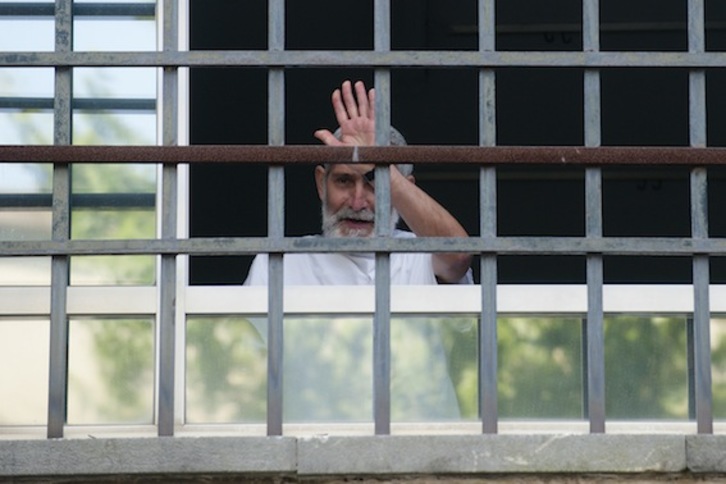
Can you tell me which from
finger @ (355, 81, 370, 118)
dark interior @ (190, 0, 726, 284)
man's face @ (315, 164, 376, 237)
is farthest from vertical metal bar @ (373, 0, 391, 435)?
dark interior @ (190, 0, 726, 284)

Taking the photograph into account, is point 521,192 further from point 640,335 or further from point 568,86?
point 640,335

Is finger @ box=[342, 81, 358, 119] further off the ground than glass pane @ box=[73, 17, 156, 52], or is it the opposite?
glass pane @ box=[73, 17, 156, 52]

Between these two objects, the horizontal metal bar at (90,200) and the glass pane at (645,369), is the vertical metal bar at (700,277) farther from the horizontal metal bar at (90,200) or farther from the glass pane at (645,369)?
the horizontal metal bar at (90,200)

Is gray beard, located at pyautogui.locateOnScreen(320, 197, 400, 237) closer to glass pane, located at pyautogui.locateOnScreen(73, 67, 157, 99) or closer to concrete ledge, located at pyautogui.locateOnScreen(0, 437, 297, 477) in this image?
glass pane, located at pyautogui.locateOnScreen(73, 67, 157, 99)

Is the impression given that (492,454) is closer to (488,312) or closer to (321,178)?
(488,312)

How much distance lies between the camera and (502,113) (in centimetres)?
920

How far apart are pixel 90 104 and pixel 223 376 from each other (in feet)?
2.81

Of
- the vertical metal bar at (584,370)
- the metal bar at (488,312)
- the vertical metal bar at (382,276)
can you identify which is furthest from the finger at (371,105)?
the vertical metal bar at (584,370)

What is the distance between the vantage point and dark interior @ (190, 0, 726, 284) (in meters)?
8.48

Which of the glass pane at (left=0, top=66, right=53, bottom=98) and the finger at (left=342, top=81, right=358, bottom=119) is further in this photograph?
the finger at (left=342, top=81, right=358, bottom=119)

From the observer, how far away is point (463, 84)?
8.97 meters

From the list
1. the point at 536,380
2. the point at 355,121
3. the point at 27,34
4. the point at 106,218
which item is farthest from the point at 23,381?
the point at 536,380

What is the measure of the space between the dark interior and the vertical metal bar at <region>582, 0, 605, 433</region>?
3.40m

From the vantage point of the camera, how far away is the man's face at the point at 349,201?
18.1 ft
